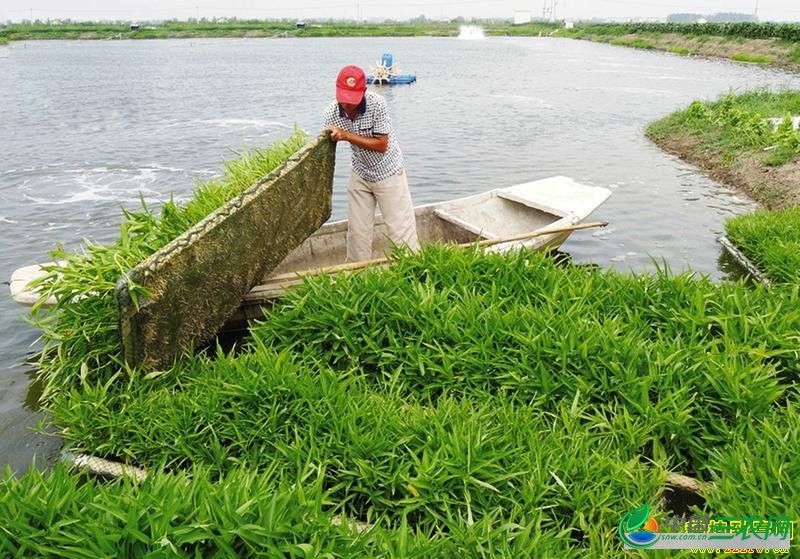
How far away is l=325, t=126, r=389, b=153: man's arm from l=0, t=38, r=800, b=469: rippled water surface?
2.56 meters

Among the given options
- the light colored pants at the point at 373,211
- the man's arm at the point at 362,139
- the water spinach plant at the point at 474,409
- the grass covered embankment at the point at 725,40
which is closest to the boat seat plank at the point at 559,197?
the light colored pants at the point at 373,211

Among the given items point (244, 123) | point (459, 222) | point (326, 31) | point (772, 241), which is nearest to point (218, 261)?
point (459, 222)

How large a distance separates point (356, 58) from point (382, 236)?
141 feet

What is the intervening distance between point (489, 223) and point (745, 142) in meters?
Answer: 7.62

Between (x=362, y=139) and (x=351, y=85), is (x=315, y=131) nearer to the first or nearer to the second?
(x=362, y=139)

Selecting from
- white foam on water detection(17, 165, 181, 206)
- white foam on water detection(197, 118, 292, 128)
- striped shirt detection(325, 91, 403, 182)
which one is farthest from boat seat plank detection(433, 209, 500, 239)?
white foam on water detection(197, 118, 292, 128)

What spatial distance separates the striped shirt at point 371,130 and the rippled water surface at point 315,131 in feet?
8.20

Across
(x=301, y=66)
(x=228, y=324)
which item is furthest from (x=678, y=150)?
(x=301, y=66)

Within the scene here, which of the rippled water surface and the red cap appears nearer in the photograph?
the red cap

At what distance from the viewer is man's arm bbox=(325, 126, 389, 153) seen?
17.5 ft

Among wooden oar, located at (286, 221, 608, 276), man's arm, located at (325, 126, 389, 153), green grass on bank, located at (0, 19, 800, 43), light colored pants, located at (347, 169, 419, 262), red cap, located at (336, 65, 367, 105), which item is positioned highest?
green grass on bank, located at (0, 19, 800, 43)

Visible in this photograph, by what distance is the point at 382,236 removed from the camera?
6.85 m

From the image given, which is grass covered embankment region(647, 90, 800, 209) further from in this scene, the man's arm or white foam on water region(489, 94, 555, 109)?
white foam on water region(489, 94, 555, 109)

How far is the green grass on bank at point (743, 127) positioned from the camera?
1107 cm
